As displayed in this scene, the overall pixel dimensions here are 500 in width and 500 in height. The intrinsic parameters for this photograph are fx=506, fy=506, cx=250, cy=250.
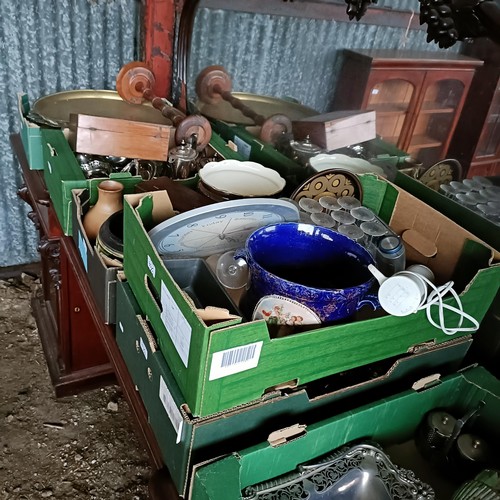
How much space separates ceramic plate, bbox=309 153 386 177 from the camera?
1356mm

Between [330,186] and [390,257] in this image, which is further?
[330,186]

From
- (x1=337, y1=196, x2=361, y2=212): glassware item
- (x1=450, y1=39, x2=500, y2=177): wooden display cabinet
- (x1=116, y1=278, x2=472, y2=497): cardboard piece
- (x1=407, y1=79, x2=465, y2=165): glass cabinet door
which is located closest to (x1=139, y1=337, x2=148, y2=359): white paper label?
(x1=116, y1=278, x2=472, y2=497): cardboard piece

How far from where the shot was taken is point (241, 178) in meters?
1.32

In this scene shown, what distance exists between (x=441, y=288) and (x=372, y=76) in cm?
195

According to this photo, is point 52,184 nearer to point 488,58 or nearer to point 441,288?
point 441,288

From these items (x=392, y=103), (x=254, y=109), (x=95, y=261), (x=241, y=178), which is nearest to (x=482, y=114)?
(x=392, y=103)

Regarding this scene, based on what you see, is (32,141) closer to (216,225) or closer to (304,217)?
(216,225)

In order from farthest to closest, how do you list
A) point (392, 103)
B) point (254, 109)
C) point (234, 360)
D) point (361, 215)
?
point (392, 103)
point (254, 109)
point (361, 215)
point (234, 360)

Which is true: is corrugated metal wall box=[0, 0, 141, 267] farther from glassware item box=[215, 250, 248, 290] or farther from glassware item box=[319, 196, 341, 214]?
glassware item box=[215, 250, 248, 290]

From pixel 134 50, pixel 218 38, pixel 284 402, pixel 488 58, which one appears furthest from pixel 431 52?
pixel 284 402

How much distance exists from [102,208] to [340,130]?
0.70m

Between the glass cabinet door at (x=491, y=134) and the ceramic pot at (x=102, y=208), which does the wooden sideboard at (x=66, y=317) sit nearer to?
the ceramic pot at (x=102, y=208)

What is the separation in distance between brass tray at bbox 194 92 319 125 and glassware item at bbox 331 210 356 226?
86 cm

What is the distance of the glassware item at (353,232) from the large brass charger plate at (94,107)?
885 millimetres
